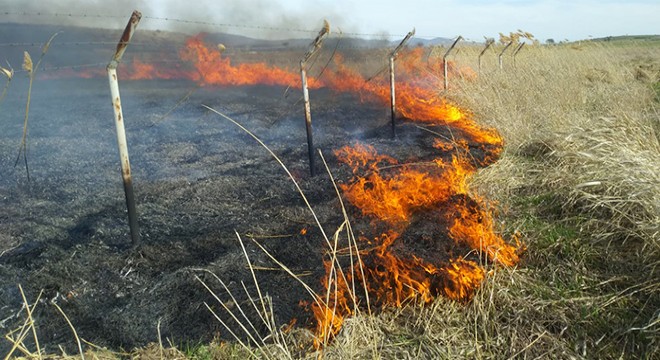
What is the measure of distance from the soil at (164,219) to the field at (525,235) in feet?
0.19

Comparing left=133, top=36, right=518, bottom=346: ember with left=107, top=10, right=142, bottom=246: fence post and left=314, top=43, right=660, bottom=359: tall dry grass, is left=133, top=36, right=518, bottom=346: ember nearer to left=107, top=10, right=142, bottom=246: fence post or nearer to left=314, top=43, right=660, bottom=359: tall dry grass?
left=314, top=43, right=660, bottom=359: tall dry grass

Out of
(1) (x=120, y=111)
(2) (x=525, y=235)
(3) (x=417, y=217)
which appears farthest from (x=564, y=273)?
(1) (x=120, y=111)

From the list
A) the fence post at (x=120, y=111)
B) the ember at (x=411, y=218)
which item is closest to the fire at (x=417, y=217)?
the ember at (x=411, y=218)

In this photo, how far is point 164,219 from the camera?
17.5ft

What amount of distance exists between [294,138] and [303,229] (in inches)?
188

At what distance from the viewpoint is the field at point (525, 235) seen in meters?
3.03

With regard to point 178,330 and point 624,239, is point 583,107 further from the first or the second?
point 178,330

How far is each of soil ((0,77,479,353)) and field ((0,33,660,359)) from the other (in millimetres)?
58

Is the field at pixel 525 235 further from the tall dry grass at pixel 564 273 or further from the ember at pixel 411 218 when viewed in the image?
the ember at pixel 411 218

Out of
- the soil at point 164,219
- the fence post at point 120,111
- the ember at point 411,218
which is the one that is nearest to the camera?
the ember at point 411,218

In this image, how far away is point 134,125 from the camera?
1009cm

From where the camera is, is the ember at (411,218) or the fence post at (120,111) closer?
the ember at (411,218)

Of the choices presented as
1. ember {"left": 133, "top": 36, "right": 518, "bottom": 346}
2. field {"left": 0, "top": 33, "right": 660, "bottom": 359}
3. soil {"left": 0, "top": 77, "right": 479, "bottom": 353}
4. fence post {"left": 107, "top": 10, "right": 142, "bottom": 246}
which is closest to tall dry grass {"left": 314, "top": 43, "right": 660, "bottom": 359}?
field {"left": 0, "top": 33, "right": 660, "bottom": 359}

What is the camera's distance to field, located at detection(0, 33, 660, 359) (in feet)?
9.95
